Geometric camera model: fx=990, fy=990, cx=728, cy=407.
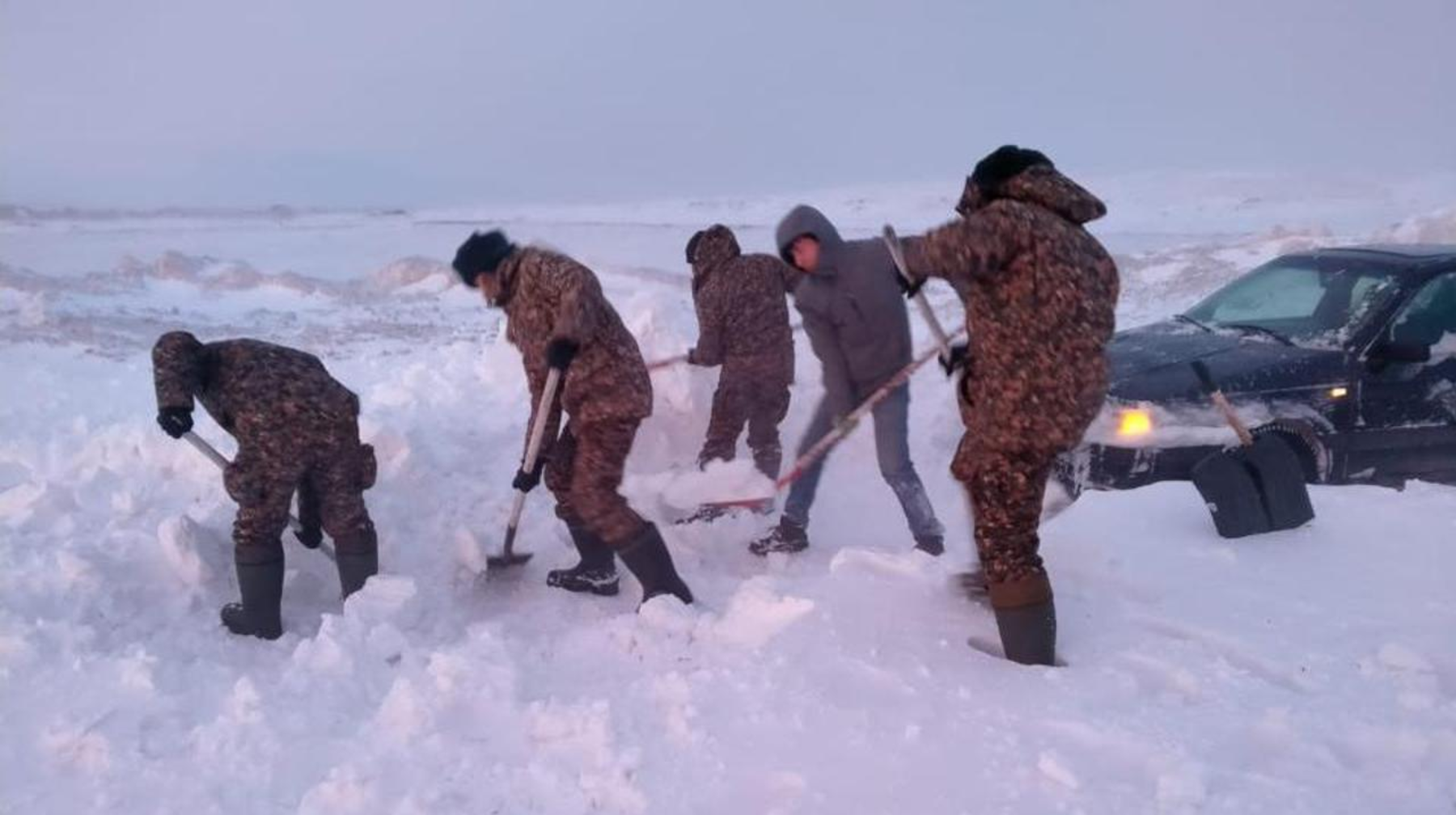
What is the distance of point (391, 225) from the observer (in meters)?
35.3

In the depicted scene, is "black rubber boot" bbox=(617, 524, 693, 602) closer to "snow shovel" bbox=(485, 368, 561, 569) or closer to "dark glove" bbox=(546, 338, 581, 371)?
"snow shovel" bbox=(485, 368, 561, 569)

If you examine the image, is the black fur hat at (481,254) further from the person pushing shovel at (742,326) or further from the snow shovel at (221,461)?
the person pushing shovel at (742,326)

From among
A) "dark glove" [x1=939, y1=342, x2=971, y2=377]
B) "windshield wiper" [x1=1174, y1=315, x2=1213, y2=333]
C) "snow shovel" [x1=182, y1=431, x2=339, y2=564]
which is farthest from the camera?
"windshield wiper" [x1=1174, y1=315, x2=1213, y2=333]

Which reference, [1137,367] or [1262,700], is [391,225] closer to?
[1137,367]

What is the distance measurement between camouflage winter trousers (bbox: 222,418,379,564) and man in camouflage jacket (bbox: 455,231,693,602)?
87 cm

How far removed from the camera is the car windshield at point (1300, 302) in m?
5.61

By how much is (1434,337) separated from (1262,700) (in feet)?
12.2

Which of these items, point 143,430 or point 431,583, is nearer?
point 431,583

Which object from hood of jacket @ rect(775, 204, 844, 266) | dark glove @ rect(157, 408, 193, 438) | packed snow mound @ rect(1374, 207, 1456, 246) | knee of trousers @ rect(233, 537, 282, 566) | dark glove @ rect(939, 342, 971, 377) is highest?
packed snow mound @ rect(1374, 207, 1456, 246)

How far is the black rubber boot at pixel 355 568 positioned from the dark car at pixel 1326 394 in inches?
143

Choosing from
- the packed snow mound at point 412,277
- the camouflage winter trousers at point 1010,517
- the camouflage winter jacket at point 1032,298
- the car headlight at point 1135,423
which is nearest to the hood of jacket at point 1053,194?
the camouflage winter jacket at point 1032,298

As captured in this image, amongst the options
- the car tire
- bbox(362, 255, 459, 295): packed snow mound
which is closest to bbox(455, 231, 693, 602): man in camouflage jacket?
the car tire

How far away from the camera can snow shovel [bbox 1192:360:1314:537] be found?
4.31m

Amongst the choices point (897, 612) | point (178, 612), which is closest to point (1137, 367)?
point (897, 612)
